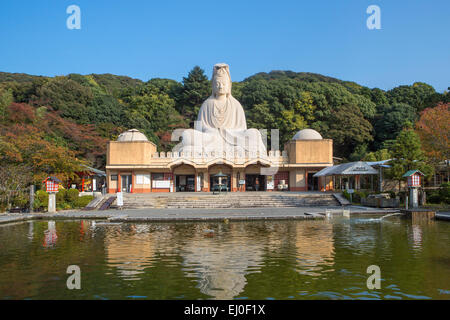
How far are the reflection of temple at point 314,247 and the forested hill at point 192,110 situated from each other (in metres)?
31.3

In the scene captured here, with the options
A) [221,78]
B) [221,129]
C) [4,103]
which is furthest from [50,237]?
[4,103]

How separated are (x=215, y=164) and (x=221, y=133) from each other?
15.7 feet

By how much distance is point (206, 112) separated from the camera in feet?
132

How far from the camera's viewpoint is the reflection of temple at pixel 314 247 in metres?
8.46

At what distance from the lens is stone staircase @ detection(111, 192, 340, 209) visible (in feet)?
84.7

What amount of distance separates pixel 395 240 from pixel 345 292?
6.05 m

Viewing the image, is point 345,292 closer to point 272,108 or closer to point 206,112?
point 206,112

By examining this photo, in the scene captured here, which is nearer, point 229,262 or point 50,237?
point 229,262

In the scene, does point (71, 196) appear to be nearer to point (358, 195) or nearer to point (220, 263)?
point (358, 195)

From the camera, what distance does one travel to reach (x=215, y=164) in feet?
115

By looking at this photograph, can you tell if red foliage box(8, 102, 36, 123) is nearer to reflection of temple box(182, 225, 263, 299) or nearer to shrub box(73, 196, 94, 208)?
shrub box(73, 196, 94, 208)

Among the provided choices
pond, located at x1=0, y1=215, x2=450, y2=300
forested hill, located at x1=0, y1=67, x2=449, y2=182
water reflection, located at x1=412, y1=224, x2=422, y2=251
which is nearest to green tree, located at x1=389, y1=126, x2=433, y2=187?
water reflection, located at x1=412, y1=224, x2=422, y2=251

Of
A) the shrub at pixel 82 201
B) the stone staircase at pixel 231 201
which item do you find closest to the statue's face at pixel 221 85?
the stone staircase at pixel 231 201

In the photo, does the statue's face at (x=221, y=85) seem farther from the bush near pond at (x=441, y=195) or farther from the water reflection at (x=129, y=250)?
the water reflection at (x=129, y=250)
